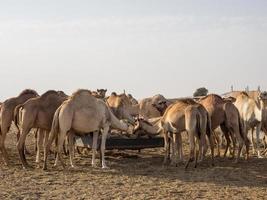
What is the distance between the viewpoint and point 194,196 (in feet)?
31.7

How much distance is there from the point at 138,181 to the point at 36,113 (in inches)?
154

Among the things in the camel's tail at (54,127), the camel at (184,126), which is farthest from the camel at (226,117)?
the camel's tail at (54,127)

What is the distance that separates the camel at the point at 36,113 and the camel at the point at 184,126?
307 cm

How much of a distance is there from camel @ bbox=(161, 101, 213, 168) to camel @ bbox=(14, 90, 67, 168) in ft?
10.1

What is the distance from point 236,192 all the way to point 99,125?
15.9 feet

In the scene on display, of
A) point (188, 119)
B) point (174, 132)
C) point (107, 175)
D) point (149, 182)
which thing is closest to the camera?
point (149, 182)

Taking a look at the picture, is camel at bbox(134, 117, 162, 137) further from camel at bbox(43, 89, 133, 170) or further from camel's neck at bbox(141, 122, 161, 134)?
camel at bbox(43, 89, 133, 170)

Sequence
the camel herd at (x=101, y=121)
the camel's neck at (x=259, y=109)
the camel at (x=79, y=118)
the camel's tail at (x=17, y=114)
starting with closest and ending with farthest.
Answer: the camel at (x=79, y=118) → the camel herd at (x=101, y=121) → the camel's tail at (x=17, y=114) → the camel's neck at (x=259, y=109)

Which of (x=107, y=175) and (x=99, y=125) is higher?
(x=99, y=125)

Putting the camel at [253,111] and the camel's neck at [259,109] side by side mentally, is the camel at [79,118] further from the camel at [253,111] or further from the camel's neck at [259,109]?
the camel's neck at [259,109]

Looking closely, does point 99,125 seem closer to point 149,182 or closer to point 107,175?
point 107,175

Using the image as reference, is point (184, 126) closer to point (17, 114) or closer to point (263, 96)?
point (263, 96)

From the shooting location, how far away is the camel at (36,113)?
44.5ft

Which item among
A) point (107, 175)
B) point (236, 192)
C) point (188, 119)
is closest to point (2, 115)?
point (107, 175)
